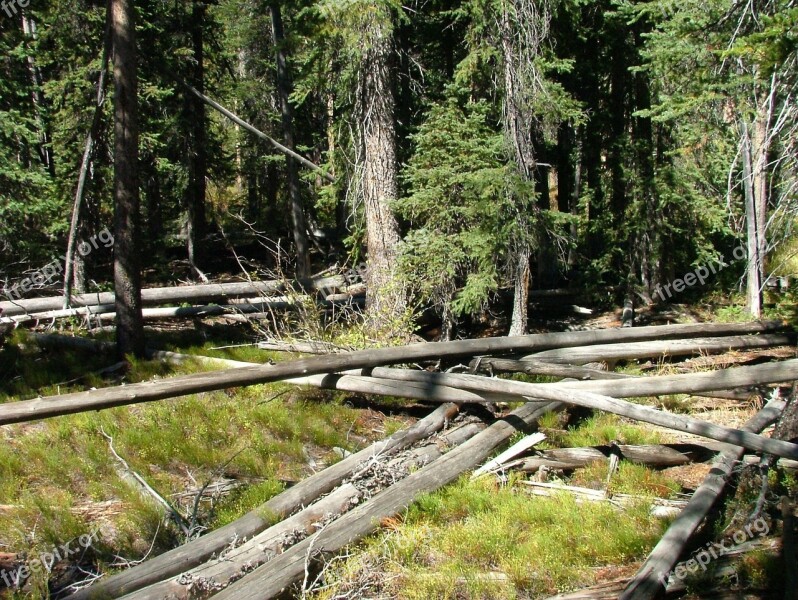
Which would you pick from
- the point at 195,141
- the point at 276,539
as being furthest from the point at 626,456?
the point at 195,141

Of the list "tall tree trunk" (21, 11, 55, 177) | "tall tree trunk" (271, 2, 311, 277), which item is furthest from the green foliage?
"tall tree trunk" (21, 11, 55, 177)

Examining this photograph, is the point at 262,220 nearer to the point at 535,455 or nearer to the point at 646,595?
the point at 535,455

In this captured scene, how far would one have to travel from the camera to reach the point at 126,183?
959 cm

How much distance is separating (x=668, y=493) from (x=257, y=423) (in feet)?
14.9

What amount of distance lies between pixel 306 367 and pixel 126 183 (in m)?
4.17

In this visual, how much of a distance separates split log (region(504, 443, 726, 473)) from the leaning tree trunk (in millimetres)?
5484

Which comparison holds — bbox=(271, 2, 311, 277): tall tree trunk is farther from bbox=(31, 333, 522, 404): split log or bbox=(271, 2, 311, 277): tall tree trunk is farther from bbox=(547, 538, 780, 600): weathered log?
bbox=(547, 538, 780, 600): weathered log

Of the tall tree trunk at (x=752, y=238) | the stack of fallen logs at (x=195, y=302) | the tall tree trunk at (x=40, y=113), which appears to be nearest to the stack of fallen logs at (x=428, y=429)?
the tall tree trunk at (x=752, y=238)

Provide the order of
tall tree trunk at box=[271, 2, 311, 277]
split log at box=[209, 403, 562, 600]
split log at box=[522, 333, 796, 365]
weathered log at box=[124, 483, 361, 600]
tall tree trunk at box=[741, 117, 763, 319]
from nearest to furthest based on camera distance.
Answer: weathered log at box=[124, 483, 361, 600]
split log at box=[209, 403, 562, 600]
split log at box=[522, 333, 796, 365]
tall tree trunk at box=[741, 117, 763, 319]
tall tree trunk at box=[271, 2, 311, 277]

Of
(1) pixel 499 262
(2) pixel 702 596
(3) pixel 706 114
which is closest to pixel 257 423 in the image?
(2) pixel 702 596

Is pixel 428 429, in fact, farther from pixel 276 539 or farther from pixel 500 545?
pixel 276 539

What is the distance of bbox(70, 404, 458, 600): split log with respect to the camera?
4.91m

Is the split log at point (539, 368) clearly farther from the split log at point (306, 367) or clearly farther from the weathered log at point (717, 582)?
the weathered log at point (717, 582)

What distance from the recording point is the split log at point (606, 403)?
18.3 feet
